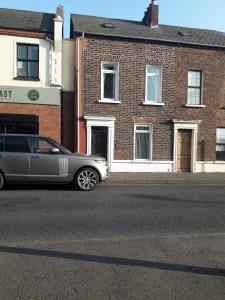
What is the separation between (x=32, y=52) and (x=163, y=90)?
6.42 metres

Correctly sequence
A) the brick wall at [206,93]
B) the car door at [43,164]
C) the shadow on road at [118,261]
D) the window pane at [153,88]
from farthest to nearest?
the brick wall at [206,93] < the window pane at [153,88] < the car door at [43,164] < the shadow on road at [118,261]

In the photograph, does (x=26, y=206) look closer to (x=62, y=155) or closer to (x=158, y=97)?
(x=62, y=155)

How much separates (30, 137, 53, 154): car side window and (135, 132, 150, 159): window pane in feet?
24.3

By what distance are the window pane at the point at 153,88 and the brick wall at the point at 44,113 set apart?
4468mm

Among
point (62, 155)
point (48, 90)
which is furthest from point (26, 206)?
point (48, 90)

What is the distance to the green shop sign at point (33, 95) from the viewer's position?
17828mm

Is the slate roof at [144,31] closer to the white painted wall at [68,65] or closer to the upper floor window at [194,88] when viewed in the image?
the white painted wall at [68,65]

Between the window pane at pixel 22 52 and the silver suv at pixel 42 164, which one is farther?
the window pane at pixel 22 52

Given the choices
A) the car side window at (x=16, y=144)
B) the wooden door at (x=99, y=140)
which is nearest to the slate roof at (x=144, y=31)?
the wooden door at (x=99, y=140)

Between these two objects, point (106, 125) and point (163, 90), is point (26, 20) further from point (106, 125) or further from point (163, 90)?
point (163, 90)

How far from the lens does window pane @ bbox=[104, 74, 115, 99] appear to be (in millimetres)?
18844

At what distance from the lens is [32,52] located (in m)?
18.0

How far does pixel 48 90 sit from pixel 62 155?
6.41 m

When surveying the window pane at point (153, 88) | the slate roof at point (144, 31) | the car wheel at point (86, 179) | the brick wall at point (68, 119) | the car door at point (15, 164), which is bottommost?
the car wheel at point (86, 179)
